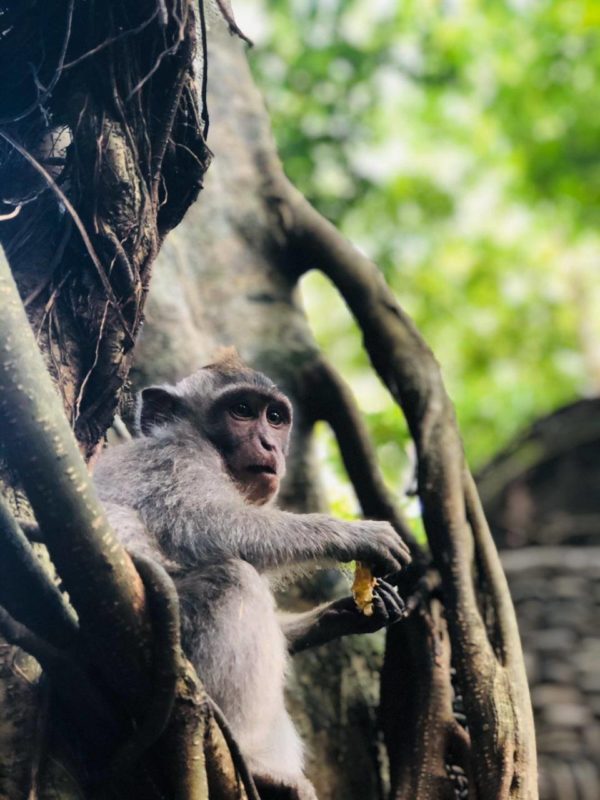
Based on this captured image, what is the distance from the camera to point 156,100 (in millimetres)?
3666

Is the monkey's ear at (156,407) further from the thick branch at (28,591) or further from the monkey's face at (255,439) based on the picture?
the thick branch at (28,591)

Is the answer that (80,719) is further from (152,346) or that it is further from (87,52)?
(152,346)

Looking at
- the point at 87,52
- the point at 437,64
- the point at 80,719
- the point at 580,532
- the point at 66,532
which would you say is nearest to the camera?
the point at 66,532

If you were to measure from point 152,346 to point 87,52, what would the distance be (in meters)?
2.55

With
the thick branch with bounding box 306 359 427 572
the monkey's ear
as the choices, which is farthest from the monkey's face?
the thick branch with bounding box 306 359 427 572

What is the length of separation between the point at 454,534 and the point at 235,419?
1.02 m

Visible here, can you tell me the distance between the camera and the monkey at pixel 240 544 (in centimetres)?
374

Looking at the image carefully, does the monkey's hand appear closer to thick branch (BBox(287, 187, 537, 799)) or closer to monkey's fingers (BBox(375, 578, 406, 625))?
monkey's fingers (BBox(375, 578, 406, 625))

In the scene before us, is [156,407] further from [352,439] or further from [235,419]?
[352,439]

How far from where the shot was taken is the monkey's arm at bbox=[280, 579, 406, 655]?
13.2 ft

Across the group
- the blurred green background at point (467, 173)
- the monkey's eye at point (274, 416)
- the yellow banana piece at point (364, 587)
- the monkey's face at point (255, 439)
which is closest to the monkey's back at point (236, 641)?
the yellow banana piece at point (364, 587)

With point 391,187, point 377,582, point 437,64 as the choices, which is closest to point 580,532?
point 377,582

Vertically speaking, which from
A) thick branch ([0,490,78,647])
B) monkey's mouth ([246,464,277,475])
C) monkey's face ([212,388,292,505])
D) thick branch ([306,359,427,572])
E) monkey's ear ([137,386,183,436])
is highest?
thick branch ([306,359,427,572])

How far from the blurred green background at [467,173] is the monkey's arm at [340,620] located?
11.9ft
